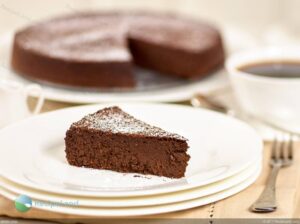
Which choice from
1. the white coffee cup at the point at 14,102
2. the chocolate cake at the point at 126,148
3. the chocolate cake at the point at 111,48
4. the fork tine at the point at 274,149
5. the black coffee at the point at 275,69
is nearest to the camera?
the chocolate cake at the point at 126,148

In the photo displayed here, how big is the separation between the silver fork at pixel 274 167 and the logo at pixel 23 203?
0.51 metres

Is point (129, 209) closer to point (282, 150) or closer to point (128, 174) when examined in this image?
point (128, 174)

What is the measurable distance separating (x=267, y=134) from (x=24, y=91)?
777 mm

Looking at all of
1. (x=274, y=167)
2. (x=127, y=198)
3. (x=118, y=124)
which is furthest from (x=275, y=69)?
(x=127, y=198)

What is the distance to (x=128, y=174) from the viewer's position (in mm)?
1659

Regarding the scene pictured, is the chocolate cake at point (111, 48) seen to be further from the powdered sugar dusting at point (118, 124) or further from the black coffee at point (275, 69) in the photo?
the powdered sugar dusting at point (118, 124)

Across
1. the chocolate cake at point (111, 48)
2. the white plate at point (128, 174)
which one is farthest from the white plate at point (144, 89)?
the white plate at point (128, 174)

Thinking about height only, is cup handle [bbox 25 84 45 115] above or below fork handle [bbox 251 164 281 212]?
above

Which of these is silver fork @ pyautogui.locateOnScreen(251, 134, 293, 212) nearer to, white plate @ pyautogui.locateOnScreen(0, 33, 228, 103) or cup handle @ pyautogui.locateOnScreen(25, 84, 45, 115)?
white plate @ pyautogui.locateOnScreen(0, 33, 228, 103)

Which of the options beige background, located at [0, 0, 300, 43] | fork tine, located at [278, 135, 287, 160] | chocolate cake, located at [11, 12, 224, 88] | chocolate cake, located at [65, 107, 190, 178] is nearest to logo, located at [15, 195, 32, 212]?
chocolate cake, located at [65, 107, 190, 178]

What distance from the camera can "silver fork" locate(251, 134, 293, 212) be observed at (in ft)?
4.99

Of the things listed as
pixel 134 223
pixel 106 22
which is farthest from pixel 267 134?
pixel 106 22

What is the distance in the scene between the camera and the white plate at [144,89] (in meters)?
2.34

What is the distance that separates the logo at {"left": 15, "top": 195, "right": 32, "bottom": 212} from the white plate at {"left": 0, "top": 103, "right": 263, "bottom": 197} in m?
0.04
